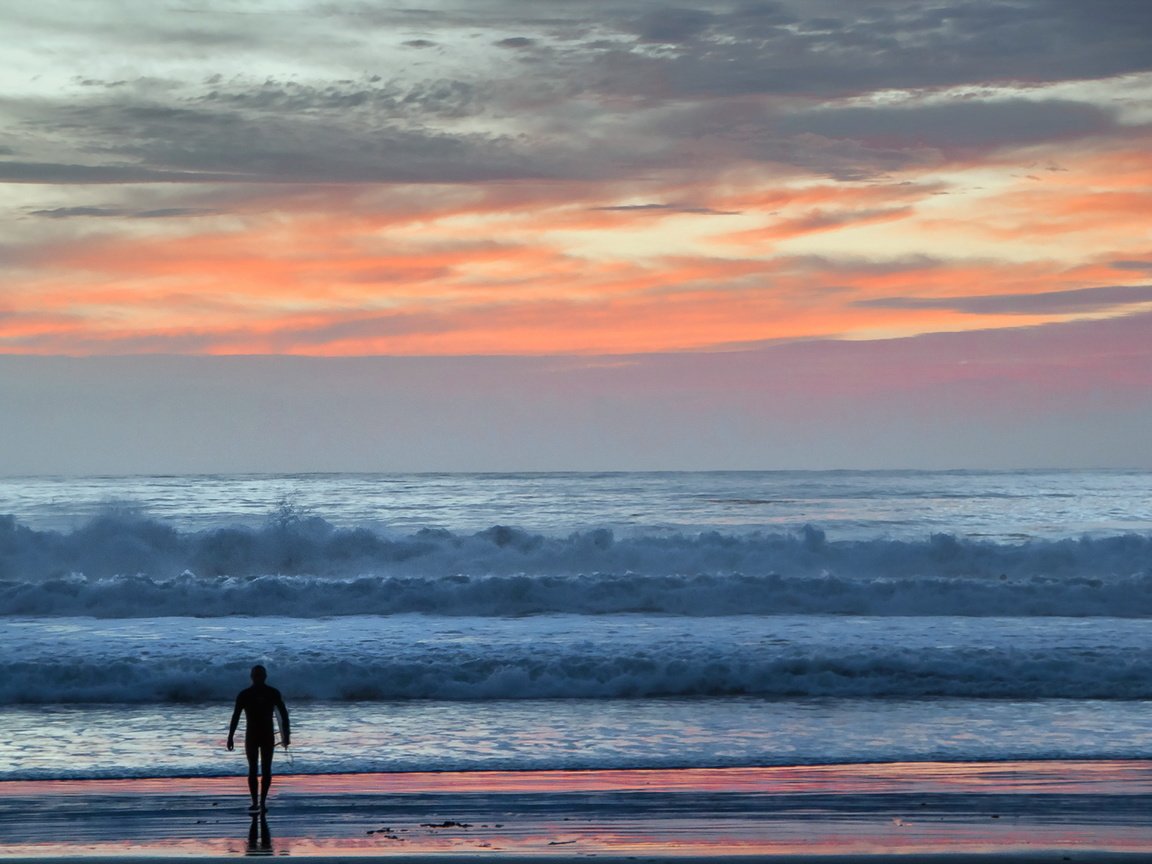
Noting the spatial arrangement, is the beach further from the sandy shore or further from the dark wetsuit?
the dark wetsuit

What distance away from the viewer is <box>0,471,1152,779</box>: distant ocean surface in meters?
12.5

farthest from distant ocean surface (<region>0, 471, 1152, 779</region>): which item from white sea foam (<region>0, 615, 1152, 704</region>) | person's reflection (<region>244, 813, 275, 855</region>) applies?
person's reflection (<region>244, 813, 275, 855</region>)

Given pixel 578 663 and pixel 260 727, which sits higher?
pixel 260 727

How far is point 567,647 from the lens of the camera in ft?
57.4

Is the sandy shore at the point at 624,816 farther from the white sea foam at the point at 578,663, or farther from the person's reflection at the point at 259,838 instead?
the white sea foam at the point at 578,663

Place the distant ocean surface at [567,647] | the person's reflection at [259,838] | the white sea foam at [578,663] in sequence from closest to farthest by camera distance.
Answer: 1. the person's reflection at [259,838]
2. the distant ocean surface at [567,647]
3. the white sea foam at [578,663]

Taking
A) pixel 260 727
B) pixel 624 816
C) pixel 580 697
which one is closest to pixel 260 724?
pixel 260 727

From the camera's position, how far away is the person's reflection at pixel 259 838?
852 cm

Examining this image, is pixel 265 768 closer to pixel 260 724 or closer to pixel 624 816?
pixel 260 724

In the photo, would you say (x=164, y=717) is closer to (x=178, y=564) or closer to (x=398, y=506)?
(x=178, y=564)

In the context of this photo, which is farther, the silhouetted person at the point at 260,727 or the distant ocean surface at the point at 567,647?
the distant ocean surface at the point at 567,647

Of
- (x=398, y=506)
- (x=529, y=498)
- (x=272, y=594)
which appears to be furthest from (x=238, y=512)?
(x=272, y=594)

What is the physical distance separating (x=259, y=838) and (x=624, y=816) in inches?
116

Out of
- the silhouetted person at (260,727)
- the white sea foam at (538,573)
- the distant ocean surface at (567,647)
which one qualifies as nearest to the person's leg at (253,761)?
the silhouetted person at (260,727)
